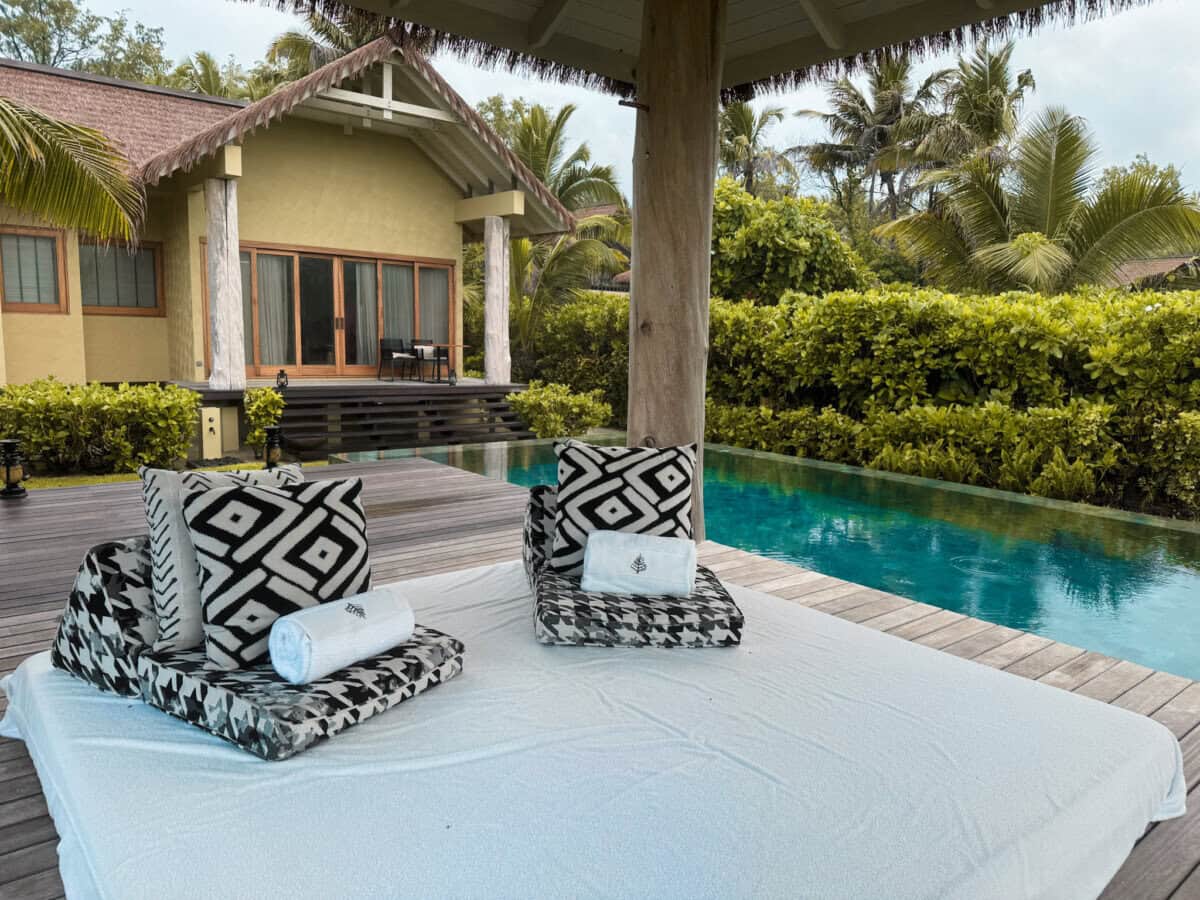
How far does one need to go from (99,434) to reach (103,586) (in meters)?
6.53

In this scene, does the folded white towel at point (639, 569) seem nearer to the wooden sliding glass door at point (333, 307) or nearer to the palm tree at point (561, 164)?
the wooden sliding glass door at point (333, 307)

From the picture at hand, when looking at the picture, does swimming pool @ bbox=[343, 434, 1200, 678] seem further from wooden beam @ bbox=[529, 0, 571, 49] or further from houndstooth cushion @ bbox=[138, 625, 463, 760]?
wooden beam @ bbox=[529, 0, 571, 49]

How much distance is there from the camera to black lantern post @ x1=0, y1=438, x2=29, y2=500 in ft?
19.5

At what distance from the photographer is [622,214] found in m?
17.8

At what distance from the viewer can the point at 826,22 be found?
4.57 metres

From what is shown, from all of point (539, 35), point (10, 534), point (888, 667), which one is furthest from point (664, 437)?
point (10, 534)

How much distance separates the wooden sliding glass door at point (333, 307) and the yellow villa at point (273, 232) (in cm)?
2

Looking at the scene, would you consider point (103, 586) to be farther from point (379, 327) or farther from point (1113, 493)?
point (379, 327)

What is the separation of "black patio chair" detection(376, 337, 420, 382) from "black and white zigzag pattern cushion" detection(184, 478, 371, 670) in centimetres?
1003

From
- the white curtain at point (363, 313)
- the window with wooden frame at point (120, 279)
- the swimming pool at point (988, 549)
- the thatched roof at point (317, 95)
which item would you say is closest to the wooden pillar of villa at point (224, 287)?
the thatched roof at point (317, 95)

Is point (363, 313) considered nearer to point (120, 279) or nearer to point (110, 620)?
point (120, 279)

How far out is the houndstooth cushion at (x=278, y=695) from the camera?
2010mm

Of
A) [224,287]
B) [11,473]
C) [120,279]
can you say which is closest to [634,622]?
[11,473]

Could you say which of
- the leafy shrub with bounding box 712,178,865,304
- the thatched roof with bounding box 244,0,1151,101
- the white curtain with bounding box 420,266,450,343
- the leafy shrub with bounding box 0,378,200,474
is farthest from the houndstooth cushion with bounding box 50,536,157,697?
the leafy shrub with bounding box 712,178,865,304
